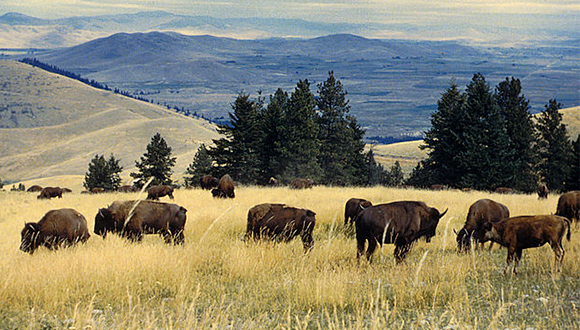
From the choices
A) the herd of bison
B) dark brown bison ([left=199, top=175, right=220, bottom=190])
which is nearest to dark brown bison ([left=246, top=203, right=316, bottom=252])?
the herd of bison

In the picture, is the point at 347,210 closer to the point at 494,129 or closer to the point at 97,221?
the point at 97,221

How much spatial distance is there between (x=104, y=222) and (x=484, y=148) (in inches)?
1611

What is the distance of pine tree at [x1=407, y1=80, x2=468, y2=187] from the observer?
51.2 metres

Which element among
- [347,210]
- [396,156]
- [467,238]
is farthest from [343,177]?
[396,156]

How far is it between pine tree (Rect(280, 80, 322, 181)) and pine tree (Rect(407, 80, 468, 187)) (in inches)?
436

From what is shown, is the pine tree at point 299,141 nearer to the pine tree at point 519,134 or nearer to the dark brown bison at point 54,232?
the pine tree at point 519,134

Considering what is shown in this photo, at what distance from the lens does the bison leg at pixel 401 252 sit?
10250 mm

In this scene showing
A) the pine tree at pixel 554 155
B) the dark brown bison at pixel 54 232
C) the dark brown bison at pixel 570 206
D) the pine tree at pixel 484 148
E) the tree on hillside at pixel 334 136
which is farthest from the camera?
the tree on hillside at pixel 334 136

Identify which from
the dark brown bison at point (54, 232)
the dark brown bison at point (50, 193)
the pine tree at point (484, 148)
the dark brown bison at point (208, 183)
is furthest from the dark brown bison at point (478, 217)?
the pine tree at point (484, 148)

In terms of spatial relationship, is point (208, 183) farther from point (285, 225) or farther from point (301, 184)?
point (285, 225)

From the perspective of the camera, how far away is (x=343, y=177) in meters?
61.2

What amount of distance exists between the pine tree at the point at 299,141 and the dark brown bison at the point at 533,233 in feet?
143

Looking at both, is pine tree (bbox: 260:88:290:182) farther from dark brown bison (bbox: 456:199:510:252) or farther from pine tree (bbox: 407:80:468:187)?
dark brown bison (bbox: 456:199:510:252)

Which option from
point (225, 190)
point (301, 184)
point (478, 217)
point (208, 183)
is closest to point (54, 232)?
point (478, 217)
